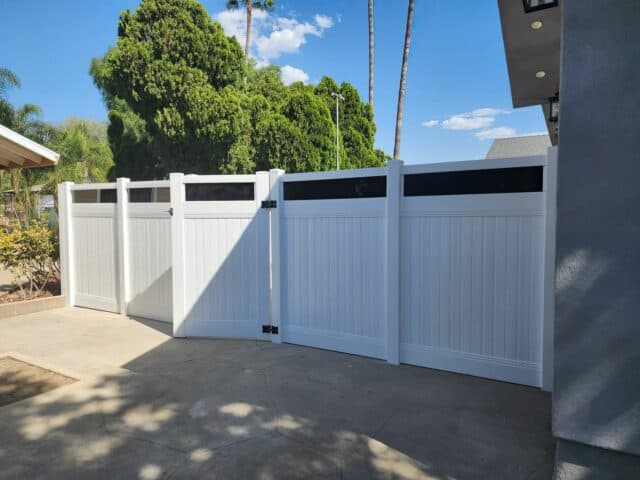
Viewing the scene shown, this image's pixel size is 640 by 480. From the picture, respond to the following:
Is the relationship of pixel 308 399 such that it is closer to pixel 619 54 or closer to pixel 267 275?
pixel 267 275

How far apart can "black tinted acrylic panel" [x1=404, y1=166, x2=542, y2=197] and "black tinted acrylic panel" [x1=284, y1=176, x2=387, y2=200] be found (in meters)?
0.29

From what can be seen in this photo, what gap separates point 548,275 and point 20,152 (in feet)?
21.1

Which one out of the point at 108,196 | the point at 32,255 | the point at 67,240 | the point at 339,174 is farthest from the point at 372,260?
the point at 32,255

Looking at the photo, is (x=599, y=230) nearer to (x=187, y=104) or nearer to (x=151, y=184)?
(x=151, y=184)

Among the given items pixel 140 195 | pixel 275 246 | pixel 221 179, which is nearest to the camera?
pixel 275 246

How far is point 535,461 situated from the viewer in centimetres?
241

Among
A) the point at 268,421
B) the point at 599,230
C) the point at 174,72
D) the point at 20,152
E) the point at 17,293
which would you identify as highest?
the point at 174,72

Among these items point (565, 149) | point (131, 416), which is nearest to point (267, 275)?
point (131, 416)

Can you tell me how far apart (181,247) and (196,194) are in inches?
24.9

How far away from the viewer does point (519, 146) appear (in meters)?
22.8

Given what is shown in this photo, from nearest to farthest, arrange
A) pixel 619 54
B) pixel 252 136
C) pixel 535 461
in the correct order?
pixel 619 54 < pixel 535 461 < pixel 252 136

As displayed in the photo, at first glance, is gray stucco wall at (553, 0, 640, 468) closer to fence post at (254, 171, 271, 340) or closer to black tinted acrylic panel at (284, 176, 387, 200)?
black tinted acrylic panel at (284, 176, 387, 200)

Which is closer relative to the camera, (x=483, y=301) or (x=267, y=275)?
(x=483, y=301)

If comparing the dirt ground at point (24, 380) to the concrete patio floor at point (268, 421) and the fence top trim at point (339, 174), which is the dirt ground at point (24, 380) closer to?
the concrete patio floor at point (268, 421)
